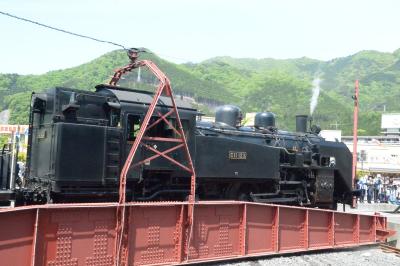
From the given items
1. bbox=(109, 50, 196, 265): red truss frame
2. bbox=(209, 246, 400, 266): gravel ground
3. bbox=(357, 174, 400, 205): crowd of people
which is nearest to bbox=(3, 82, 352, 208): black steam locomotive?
bbox=(109, 50, 196, 265): red truss frame

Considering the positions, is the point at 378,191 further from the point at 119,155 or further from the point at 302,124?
the point at 119,155

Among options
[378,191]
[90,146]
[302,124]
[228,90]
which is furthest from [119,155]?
[228,90]

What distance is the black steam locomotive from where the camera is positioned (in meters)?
8.60

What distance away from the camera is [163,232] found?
27.4 ft

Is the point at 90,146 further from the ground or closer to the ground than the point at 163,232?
further from the ground

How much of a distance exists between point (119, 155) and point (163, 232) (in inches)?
71.9

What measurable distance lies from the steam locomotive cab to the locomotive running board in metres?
1.32

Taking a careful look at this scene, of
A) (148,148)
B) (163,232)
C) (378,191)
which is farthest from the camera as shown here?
(378,191)

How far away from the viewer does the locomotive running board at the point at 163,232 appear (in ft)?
21.6

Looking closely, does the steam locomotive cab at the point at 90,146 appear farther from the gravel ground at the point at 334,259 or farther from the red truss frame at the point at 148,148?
the gravel ground at the point at 334,259

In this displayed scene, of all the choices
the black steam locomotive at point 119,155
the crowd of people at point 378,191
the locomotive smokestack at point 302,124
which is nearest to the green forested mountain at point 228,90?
the crowd of people at point 378,191

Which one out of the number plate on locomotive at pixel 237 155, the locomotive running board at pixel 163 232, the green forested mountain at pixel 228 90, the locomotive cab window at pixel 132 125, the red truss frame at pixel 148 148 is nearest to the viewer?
the locomotive running board at pixel 163 232

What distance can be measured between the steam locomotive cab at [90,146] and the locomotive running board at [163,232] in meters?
1.32

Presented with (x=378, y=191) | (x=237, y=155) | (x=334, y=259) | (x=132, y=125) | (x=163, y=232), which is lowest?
(x=334, y=259)
